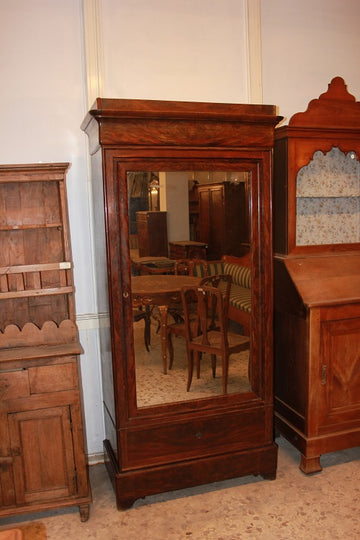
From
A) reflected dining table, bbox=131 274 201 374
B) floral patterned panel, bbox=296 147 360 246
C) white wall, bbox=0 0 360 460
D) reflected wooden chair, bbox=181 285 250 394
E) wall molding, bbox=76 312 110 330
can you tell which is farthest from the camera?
floral patterned panel, bbox=296 147 360 246

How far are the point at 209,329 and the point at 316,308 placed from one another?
1.95 feet

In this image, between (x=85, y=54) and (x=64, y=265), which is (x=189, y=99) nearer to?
(x=85, y=54)

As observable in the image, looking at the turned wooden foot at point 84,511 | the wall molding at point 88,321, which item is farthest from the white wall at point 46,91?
the turned wooden foot at point 84,511

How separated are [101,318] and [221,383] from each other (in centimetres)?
74

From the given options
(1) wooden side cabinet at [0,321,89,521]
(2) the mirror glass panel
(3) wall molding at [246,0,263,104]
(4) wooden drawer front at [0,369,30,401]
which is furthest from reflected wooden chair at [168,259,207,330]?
(3) wall molding at [246,0,263,104]

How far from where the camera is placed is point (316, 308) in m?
2.54

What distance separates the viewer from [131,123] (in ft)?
7.11

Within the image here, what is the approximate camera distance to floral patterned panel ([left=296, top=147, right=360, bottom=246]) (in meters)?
2.95

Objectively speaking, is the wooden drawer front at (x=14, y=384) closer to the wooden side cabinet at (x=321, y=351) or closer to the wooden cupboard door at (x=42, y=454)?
the wooden cupboard door at (x=42, y=454)

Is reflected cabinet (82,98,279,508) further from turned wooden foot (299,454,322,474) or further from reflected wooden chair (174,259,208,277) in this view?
turned wooden foot (299,454,322,474)

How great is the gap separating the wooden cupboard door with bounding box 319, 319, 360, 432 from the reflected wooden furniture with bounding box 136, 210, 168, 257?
3.31 feet

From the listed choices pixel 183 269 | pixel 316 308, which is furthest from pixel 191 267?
pixel 316 308

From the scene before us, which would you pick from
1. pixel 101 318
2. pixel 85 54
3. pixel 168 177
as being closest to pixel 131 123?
pixel 168 177

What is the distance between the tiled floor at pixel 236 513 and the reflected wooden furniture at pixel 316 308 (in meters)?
0.19
